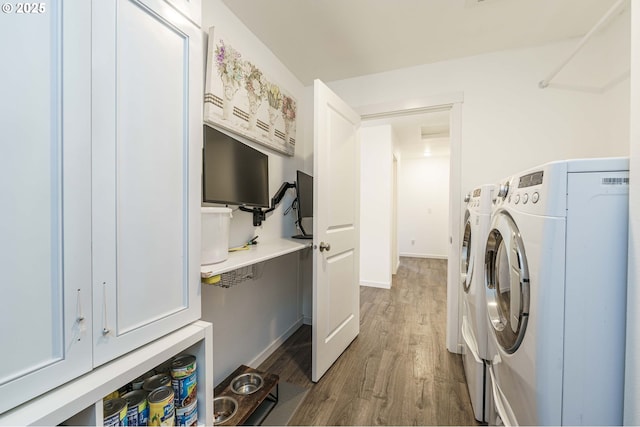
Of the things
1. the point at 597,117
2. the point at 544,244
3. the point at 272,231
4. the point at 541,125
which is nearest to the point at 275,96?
the point at 272,231

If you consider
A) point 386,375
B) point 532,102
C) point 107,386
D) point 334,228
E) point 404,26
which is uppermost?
point 404,26

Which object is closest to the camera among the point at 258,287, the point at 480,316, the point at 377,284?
the point at 480,316

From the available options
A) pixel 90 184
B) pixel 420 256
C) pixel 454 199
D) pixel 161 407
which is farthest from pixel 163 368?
pixel 420 256

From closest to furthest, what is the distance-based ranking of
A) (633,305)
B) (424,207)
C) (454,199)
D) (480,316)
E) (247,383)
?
(633,305), (480,316), (247,383), (454,199), (424,207)

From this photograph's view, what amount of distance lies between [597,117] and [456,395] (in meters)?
2.16

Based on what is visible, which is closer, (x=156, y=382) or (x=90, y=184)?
(x=90, y=184)

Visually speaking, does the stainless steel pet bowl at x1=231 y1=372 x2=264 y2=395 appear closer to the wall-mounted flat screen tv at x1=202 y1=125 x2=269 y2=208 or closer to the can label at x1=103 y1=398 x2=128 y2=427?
the can label at x1=103 y1=398 x2=128 y2=427

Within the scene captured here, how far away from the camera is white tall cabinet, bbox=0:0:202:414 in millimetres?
526

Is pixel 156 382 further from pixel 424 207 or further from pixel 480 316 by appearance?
pixel 424 207

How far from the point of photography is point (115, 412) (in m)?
0.69

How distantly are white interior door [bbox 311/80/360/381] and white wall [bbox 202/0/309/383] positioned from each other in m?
0.48

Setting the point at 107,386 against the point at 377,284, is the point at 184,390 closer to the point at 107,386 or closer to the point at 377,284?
the point at 107,386

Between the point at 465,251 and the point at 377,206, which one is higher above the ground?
the point at 377,206

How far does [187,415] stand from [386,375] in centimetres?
138
